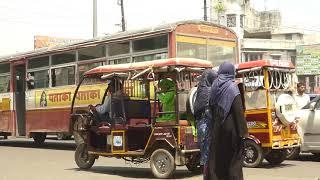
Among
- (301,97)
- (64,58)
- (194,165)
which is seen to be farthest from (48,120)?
(194,165)

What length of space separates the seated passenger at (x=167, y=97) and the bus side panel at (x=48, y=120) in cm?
731

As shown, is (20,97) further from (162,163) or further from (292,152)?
(162,163)

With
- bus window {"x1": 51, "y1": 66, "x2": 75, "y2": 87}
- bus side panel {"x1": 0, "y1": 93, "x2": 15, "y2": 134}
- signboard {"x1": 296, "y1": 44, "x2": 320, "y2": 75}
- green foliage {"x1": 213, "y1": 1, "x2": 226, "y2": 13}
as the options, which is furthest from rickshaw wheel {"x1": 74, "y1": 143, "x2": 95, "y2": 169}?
green foliage {"x1": 213, "y1": 1, "x2": 226, "y2": 13}

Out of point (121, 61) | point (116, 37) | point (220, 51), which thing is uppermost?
point (116, 37)

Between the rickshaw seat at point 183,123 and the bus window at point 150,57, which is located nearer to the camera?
the rickshaw seat at point 183,123

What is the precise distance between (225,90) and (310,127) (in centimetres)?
768

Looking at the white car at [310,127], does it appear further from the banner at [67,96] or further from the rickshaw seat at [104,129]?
the banner at [67,96]

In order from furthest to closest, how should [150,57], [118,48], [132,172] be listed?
[118,48] < [150,57] < [132,172]

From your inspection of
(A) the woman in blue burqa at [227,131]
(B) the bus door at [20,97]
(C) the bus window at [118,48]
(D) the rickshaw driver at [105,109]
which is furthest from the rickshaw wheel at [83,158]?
(B) the bus door at [20,97]

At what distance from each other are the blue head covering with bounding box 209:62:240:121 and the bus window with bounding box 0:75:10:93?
51.6ft

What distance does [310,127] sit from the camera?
13.1 metres

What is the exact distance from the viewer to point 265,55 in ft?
186

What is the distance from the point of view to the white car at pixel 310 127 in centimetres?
1299

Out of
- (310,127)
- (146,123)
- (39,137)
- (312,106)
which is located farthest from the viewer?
(39,137)
